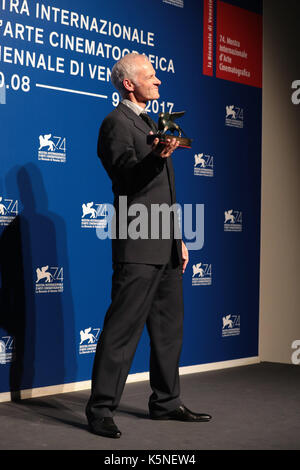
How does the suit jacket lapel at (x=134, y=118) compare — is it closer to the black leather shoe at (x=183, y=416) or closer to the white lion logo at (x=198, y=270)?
the black leather shoe at (x=183, y=416)

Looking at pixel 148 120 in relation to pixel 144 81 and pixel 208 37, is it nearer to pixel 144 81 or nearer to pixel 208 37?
pixel 144 81

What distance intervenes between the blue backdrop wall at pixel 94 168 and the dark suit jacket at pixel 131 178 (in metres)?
0.88

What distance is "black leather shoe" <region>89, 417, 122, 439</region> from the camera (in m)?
2.83

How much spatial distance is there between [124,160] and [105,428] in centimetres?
113

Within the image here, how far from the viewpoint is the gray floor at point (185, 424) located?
277cm

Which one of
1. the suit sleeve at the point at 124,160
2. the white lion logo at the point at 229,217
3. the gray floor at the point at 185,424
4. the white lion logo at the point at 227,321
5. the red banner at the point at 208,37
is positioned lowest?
the gray floor at the point at 185,424

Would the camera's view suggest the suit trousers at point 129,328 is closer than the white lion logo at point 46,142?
Yes

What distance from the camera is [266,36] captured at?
17.3ft

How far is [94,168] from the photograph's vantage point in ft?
13.5

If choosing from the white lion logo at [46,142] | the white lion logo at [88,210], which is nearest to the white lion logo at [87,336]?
the white lion logo at [88,210]

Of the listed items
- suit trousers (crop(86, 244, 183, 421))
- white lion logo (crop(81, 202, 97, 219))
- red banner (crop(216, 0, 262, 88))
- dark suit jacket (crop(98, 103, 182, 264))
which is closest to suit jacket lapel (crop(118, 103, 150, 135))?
dark suit jacket (crop(98, 103, 182, 264))

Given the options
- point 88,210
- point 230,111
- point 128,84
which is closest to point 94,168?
point 88,210

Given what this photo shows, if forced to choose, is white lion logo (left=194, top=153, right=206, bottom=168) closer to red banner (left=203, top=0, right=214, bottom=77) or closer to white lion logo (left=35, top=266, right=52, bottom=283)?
red banner (left=203, top=0, right=214, bottom=77)

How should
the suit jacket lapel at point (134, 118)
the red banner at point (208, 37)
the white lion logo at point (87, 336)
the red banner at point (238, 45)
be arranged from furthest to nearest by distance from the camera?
the red banner at point (238, 45)
the red banner at point (208, 37)
the white lion logo at point (87, 336)
the suit jacket lapel at point (134, 118)
